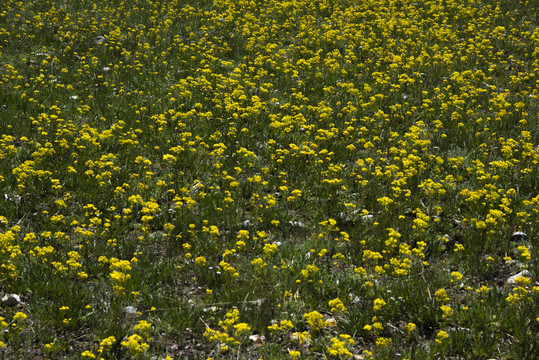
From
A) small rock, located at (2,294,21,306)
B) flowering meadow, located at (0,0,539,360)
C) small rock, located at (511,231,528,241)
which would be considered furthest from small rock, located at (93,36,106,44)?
small rock, located at (511,231,528,241)

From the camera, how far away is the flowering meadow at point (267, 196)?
17.6 feet

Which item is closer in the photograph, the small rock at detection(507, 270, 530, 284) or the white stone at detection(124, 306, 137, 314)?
the white stone at detection(124, 306, 137, 314)

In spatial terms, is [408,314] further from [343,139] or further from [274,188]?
[343,139]

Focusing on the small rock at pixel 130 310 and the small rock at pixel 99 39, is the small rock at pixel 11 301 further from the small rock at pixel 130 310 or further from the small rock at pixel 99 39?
the small rock at pixel 99 39

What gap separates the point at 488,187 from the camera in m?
7.60

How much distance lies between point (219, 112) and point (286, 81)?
227cm

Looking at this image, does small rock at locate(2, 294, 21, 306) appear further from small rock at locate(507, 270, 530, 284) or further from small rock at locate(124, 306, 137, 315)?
small rock at locate(507, 270, 530, 284)

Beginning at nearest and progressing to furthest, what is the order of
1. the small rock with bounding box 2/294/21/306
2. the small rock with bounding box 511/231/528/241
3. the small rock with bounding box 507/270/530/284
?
the small rock with bounding box 2/294/21/306 → the small rock with bounding box 507/270/530/284 → the small rock with bounding box 511/231/528/241

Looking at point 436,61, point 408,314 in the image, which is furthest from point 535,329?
point 436,61

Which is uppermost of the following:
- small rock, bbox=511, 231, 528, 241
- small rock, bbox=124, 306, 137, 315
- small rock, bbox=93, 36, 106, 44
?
small rock, bbox=93, 36, 106, 44

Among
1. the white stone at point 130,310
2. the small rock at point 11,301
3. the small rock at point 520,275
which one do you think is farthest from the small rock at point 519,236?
the small rock at point 11,301

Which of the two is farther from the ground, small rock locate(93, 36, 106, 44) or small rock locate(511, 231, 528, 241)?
small rock locate(93, 36, 106, 44)

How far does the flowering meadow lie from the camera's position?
5367 millimetres

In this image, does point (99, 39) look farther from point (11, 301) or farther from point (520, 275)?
point (520, 275)
